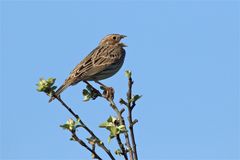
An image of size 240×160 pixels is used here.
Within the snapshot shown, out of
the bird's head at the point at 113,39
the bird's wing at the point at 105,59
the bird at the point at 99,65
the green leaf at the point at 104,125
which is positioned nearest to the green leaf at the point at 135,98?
the green leaf at the point at 104,125

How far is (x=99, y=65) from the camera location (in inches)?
446

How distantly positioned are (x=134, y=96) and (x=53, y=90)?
2.76 ft

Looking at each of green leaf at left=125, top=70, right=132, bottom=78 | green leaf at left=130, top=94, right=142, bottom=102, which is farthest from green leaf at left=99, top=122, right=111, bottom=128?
green leaf at left=125, top=70, right=132, bottom=78

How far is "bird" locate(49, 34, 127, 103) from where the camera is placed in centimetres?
1034

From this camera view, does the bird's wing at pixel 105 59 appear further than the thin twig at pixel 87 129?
Yes

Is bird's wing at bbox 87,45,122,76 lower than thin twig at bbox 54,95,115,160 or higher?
higher

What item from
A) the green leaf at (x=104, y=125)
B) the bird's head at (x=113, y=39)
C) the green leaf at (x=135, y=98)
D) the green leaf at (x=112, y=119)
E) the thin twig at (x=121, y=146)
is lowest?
the thin twig at (x=121, y=146)

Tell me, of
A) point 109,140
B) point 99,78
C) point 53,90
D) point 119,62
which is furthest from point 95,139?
point 119,62

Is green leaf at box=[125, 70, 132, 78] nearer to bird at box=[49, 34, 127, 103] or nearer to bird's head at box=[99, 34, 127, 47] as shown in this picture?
bird at box=[49, 34, 127, 103]

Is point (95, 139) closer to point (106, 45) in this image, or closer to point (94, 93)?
point (94, 93)

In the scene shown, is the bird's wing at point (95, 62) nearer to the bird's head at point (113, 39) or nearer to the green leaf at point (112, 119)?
the bird's head at point (113, 39)

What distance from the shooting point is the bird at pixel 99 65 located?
10.3 meters

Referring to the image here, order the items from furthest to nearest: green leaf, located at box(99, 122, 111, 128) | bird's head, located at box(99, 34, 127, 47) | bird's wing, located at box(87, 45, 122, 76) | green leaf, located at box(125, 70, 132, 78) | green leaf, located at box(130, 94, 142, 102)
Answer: bird's head, located at box(99, 34, 127, 47)
bird's wing, located at box(87, 45, 122, 76)
green leaf, located at box(125, 70, 132, 78)
green leaf, located at box(130, 94, 142, 102)
green leaf, located at box(99, 122, 111, 128)

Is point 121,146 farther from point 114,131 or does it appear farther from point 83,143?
point 83,143
